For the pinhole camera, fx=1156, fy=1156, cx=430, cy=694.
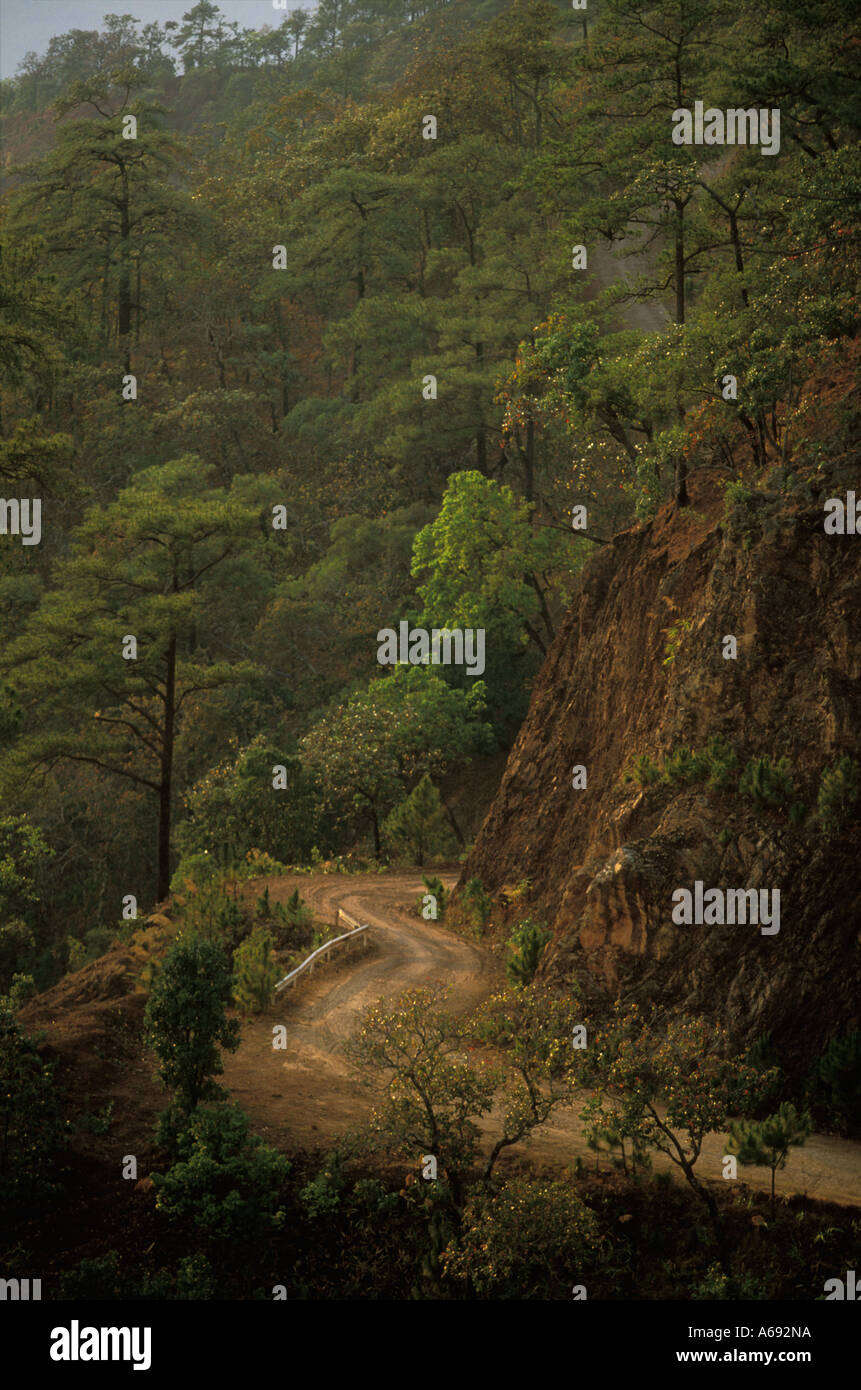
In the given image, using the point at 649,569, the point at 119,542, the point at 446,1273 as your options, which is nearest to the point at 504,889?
the point at 649,569

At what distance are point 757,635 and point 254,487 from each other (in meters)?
31.1

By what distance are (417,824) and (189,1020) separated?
2123 centimetres

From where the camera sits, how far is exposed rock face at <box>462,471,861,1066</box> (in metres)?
16.8

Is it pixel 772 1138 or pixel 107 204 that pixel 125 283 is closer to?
pixel 107 204

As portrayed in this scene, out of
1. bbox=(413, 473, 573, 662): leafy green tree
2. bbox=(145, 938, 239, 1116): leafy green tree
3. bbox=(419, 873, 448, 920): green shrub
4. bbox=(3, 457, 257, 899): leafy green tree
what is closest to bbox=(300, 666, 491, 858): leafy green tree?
bbox=(413, 473, 573, 662): leafy green tree

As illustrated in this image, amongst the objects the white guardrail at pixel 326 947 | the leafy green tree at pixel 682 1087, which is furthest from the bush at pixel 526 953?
the leafy green tree at pixel 682 1087

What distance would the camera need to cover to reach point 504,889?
26.0 metres

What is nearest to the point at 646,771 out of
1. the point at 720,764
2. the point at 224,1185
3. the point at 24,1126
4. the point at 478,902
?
the point at 720,764

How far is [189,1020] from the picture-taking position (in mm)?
14883

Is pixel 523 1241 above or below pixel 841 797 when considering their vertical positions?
below

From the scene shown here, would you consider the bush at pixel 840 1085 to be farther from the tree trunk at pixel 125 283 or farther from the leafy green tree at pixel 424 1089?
the tree trunk at pixel 125 283

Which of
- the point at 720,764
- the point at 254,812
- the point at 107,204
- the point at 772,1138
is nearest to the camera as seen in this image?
the point at 772,1138
